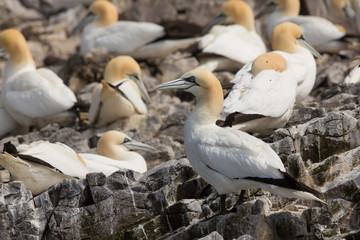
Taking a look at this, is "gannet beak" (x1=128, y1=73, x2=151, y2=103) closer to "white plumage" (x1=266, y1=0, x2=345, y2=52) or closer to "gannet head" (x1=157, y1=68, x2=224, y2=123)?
"white plumage" (x1=266, y1=0, x2=345, y2=52)

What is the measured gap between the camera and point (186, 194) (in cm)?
789

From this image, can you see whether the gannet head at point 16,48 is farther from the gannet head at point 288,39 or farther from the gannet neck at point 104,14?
the gannet head at point 288,39

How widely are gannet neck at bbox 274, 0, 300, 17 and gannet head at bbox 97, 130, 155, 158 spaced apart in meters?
5.40

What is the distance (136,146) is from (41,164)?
6.16 feet

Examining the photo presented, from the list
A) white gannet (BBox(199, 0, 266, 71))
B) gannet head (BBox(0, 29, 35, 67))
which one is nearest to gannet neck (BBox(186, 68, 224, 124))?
white gannet (BBox(199, 0, 266, 71))

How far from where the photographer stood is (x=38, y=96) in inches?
475

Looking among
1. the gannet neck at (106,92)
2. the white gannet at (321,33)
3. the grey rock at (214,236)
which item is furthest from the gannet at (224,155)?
the white gannet at (321,33)

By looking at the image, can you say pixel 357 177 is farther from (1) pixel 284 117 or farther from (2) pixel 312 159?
(1) pixel 284 117

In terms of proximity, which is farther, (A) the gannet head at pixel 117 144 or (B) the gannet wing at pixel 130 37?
(B) the gannet wing at pixel 130 37

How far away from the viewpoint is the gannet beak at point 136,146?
394 inches

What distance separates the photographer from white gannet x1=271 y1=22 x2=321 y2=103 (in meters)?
10.2

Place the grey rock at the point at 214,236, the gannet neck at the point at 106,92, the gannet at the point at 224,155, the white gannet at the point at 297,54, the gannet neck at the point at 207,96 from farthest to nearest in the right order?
the gannet neck at the point at 106,92 < the white gannet at the point at 297,54 < the gannet neck at the point at 207,96 < the gannet at the point at 224,155 < the grey rock at the point at 214,236

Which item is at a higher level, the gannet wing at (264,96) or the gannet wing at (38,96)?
the gannet wing at (264,96)

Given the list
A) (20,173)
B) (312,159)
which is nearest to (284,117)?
(312,159)
